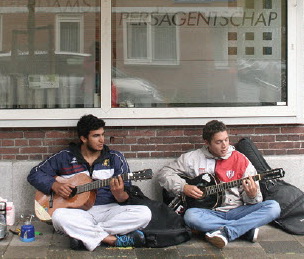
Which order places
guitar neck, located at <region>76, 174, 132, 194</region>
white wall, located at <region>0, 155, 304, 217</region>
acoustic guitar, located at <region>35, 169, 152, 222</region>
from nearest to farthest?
1. guitar neck, located at <region>76, 174, 132, 194</region>
2. acoustic guitar, located at <region>35, 169, 152, 222</region>
3. white wall, located at <region>0, 155, 304, 217</region>

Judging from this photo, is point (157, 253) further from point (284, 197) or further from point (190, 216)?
point (284, 197)

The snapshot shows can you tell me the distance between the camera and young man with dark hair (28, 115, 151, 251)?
5.37m

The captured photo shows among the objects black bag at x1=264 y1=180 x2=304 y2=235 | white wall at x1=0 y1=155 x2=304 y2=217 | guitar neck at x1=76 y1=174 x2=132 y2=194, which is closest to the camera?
guitar neck at x1=76 y1=174 x2=132 y2=194

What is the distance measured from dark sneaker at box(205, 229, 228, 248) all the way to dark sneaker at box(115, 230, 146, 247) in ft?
1.87

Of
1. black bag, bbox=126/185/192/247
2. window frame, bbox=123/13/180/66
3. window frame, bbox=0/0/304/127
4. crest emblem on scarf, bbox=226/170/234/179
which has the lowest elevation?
black bag, bbox=126/185/192/247

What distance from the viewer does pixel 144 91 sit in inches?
257

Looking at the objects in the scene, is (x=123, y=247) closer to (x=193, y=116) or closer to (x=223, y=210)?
(x=223, y=210)

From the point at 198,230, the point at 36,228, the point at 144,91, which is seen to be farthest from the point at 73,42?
the point at 198,230

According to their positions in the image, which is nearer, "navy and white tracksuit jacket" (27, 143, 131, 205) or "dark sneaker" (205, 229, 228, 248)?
"dark sneaker" (205, 229, 228, 248)

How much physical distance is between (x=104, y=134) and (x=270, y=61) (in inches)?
74.6

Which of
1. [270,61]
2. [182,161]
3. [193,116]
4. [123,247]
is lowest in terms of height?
[123,247]

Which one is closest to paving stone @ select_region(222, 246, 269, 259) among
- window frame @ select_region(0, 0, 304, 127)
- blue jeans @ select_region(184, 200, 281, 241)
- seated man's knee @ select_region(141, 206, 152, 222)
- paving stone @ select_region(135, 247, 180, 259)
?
blue jeans @ select_region(184, 200, 281, 241)

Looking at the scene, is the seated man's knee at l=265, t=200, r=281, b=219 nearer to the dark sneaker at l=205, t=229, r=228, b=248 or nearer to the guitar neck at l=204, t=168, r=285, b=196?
the guitar neck at l=204, t=168, r=285, b=196

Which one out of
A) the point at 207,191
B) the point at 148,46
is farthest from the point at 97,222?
the point at 148,46
